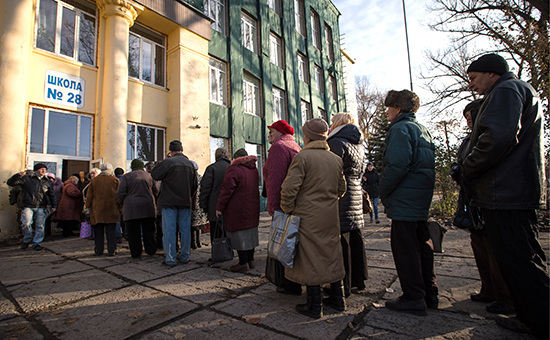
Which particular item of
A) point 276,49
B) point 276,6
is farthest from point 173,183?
point 276,6

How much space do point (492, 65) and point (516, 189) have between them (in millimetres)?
1075

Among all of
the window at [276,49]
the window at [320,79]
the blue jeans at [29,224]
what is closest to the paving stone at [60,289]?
the blue jeans at [29,224]

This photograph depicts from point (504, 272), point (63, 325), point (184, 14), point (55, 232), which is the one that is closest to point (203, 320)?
point (63, 325)

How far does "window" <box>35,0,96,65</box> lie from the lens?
333 inches

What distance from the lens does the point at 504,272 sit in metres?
2.18

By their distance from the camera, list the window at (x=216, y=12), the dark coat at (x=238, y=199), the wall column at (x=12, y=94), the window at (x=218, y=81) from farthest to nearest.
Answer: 1. the window at (x=216, y=12)
2. the window at (x=218, y=81)
3. the wall column at (x=12, y=94)
4. the dark coat at (x=238, y=199)

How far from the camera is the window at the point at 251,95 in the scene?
48.6ft

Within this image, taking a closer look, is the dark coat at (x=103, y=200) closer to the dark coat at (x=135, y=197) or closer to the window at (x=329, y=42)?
the dark coat at (x=135, y=197)

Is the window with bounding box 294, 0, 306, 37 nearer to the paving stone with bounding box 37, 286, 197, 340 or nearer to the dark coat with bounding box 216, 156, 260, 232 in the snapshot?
the dark coat with bounding box 216, 156, 260, 232

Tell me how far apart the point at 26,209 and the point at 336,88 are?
75.5 feet

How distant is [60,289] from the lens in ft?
11.7

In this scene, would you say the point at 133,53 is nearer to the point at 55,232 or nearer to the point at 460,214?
the point at 55,232

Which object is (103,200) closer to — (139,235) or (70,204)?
(139,235)

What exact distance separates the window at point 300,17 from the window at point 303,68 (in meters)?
1.76
